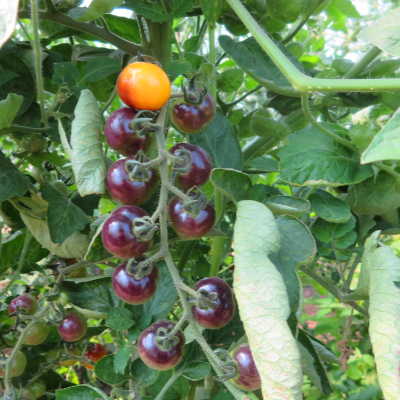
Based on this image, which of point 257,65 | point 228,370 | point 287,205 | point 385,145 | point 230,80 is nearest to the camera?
point 385,145

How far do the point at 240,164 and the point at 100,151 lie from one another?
0.19 m

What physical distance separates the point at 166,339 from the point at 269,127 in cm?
35

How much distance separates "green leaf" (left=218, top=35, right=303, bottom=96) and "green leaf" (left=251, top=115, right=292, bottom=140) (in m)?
0.05

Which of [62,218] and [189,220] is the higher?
[189,220]

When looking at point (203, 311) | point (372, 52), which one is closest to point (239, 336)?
point (203, 311)

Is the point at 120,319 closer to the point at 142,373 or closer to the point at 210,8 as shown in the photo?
the point at 142,373

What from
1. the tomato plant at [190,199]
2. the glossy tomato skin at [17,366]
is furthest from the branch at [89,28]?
the glossy tomato skin at [17,366]

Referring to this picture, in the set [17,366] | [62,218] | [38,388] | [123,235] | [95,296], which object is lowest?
[38,388]

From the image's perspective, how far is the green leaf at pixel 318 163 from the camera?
18.4 inches

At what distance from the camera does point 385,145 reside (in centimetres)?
20

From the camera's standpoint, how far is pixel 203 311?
36 cm

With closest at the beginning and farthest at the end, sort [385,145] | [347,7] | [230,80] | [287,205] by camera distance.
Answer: [385,145]
[287,205]
[230,80]
[347,7]

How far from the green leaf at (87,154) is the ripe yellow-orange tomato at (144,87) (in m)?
0.05

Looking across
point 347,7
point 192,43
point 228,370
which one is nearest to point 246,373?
point 228,370
